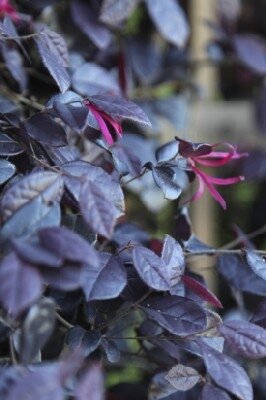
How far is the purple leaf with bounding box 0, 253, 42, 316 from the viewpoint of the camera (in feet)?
1.63

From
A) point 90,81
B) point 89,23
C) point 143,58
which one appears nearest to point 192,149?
point 90,81

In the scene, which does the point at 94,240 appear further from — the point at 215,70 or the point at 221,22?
the point at 215,70

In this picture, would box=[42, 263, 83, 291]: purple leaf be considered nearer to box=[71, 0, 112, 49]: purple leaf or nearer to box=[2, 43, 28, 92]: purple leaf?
box=[2, 43, 28, 92]: purple leaf

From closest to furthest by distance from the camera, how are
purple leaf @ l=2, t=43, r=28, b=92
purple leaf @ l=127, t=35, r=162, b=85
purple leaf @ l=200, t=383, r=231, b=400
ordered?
purple leaf @ l=200, t=383, r=231, b=400 < purple leaf @ l=2, t=43, r=28, b=92 < purple leaf @ l=127, t=35, r=162, b=85

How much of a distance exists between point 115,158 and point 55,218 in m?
0.18

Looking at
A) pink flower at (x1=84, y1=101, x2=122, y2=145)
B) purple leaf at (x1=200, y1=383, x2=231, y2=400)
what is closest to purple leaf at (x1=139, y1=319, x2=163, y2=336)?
purple leaf at (x1=200, y1=383, x2=231, y2=400)


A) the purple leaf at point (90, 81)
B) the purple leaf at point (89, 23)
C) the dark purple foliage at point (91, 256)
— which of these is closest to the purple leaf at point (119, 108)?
the dark purple foliage at point (91, 256)

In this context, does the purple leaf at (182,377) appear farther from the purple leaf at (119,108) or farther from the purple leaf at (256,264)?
the purple leaf at (119,108)

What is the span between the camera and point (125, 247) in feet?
2.25

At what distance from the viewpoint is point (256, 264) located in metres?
0.73

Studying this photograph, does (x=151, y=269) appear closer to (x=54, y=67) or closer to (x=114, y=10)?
(x=54, y=67)

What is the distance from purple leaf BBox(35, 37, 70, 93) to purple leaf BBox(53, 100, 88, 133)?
0.08 ft

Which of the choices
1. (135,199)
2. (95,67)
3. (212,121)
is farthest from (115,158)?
(212,121)

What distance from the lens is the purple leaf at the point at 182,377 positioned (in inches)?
26.7
